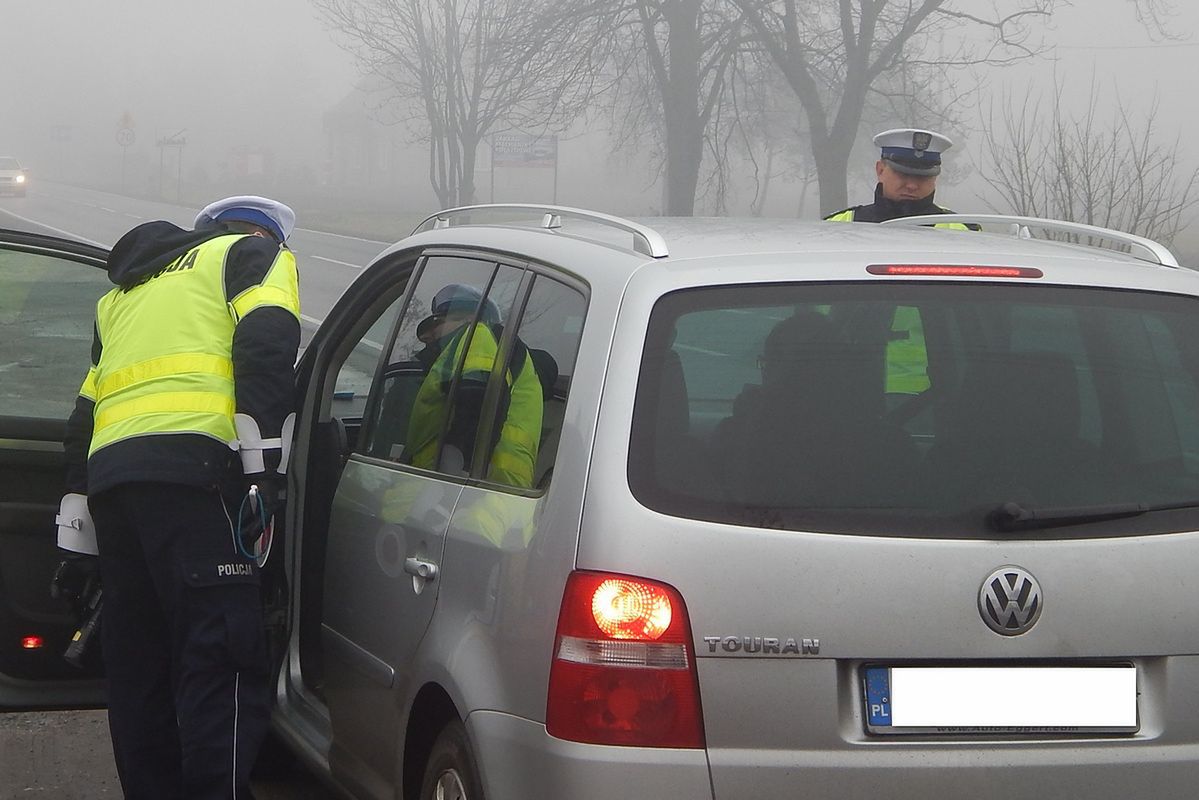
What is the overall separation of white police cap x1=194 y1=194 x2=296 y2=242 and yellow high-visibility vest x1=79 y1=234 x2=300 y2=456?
25cm

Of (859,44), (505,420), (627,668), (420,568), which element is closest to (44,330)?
(420,568)

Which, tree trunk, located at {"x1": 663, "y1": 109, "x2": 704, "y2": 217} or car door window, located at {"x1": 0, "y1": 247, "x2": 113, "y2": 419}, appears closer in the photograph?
car door window, located at {"x1": 0, "y1": 247, "x2": 113, "y2": 419}

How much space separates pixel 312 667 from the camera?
14.0 ft

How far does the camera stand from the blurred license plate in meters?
2.64

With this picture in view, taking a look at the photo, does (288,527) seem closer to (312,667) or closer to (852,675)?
(312,667)

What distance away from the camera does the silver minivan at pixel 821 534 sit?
263cm

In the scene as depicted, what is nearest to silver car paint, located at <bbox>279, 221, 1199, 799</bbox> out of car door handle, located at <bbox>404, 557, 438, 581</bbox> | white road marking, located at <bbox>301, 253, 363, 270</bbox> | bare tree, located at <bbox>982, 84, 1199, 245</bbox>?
car door handle, located at <bbox>404, 557, 438, 581</bbox>

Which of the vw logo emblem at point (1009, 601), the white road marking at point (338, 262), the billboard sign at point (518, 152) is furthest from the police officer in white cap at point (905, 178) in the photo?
the billboard sign at point (518, 152)

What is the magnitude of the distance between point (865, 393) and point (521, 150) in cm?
5580

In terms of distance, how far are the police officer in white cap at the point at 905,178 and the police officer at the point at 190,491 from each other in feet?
9.11

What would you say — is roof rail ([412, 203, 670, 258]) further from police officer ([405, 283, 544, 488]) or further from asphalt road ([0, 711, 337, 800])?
asphalt road ([0, 711, 337, 800])

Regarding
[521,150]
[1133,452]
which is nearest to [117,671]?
[1133,452]

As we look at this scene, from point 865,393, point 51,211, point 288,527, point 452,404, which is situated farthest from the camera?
point 51,211

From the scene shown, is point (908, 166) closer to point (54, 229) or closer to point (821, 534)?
point (821, 534)
